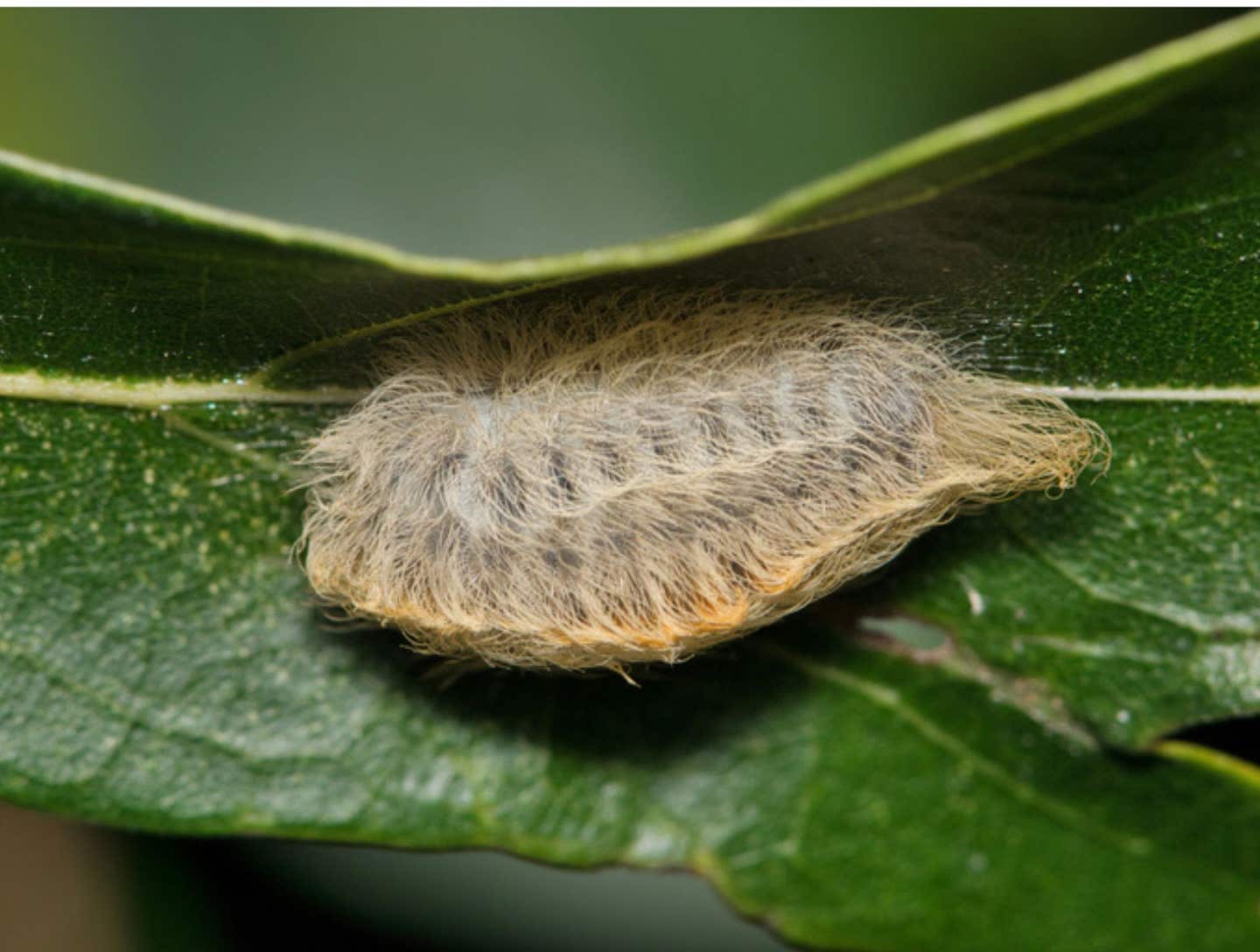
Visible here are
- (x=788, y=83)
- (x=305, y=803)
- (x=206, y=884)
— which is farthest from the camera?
(x=788, y=83)

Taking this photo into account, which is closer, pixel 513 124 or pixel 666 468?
pixel 666 468

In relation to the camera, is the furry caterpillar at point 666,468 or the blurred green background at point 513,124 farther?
the blurred green background at point 513,124

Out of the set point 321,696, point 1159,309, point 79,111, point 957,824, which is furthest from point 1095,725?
point 79,111

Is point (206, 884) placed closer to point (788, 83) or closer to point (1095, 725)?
point (1095, 725)

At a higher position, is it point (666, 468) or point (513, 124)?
point (513, 124)
